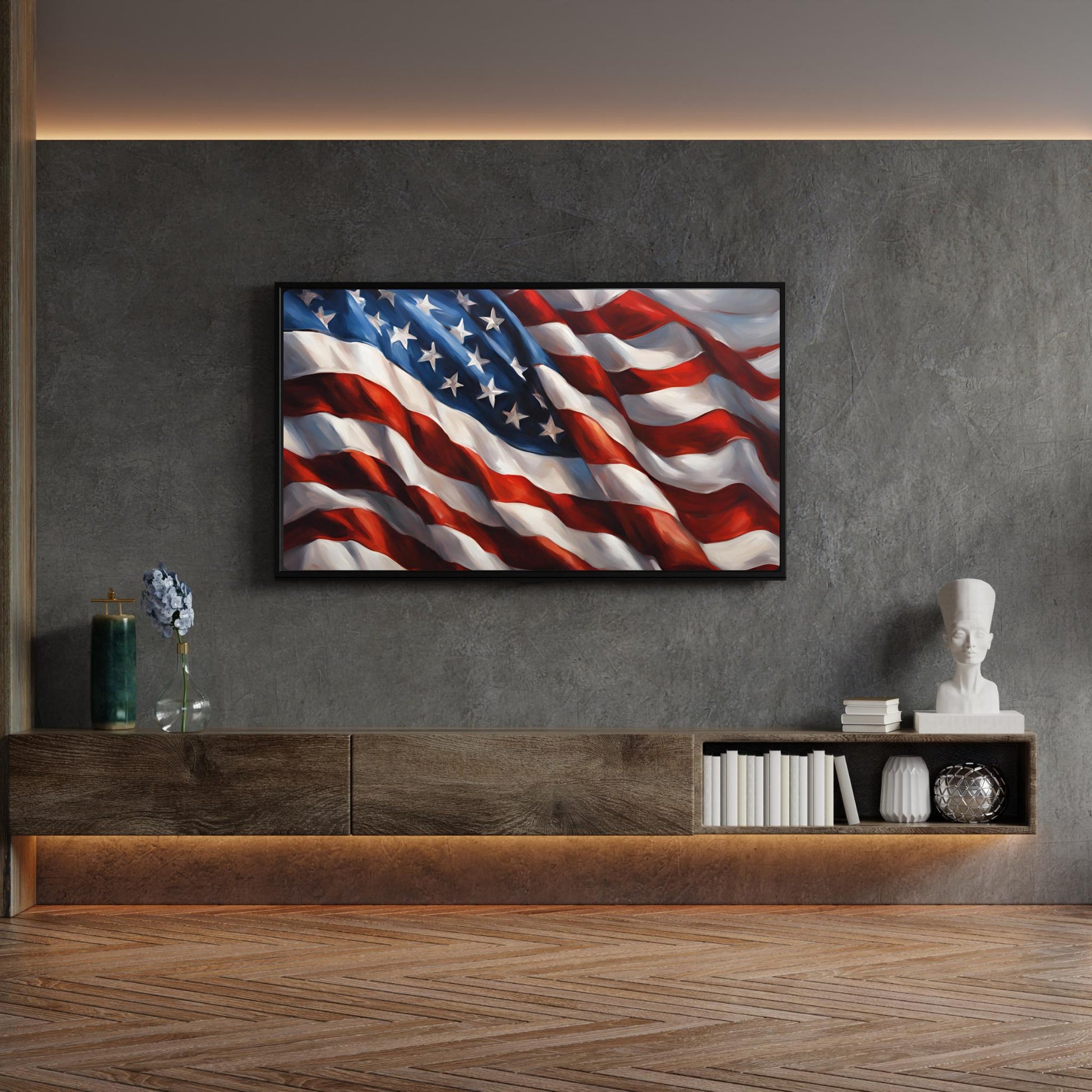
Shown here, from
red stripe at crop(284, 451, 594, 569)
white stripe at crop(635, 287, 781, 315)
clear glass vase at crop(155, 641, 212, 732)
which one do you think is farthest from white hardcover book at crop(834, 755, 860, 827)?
clear glass vase at crop(155, 641, 212, 732)

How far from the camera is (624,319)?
398cm

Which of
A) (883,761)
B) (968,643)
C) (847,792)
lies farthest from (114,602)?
(968,643)

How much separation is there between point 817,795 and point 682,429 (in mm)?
1248

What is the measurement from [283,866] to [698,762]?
55.5 inches

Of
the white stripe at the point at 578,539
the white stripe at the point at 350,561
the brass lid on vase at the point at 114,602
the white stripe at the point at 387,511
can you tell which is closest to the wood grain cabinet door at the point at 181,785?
the brass lid on vase at the point at 114,602

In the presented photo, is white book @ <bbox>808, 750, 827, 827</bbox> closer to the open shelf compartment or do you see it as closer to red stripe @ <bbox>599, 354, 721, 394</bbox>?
the open shelf compartment

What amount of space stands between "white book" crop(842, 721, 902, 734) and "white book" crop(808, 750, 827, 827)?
0.13 m

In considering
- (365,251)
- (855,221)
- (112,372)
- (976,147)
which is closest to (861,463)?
(855,221)

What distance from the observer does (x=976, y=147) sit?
405cm

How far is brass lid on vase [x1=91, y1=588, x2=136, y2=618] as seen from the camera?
3769mm

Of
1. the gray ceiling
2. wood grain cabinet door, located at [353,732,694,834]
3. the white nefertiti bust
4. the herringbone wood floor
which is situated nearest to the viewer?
the herringbone wood floor

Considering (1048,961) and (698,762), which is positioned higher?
(698,762)

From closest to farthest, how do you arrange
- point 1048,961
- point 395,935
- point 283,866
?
point 1048,961 < point 395,935 < point 283,866

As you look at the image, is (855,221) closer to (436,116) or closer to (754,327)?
(754,327)
